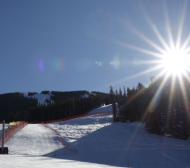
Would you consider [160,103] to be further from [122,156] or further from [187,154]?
[122,156]

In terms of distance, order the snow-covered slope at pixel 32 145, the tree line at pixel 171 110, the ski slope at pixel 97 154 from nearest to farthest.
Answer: the ski slope at pixel 97 154 < the snow-covered slope at pixel 32 145 < the tree line at pixel 171 110

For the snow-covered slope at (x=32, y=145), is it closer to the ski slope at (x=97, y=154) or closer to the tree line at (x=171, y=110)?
the ski slope at (x=97, y=154)

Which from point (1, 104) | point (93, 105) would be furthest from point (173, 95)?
point (1, 104)

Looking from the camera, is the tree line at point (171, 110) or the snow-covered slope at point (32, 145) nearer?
the snow-covered slope at point (32, 145)

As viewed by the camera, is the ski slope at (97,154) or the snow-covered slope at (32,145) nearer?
the ski slope at (97,154)

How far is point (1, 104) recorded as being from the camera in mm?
193500

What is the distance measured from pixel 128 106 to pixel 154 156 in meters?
38.9

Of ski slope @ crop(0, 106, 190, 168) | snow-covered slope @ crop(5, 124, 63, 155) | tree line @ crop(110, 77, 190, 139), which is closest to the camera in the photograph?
ski slope @ crop(0, 106, 190, 168)

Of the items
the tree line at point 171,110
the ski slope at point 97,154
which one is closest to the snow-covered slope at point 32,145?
the ski slope at point 97,154

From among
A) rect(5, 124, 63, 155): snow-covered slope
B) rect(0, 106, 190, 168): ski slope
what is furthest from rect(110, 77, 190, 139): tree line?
rect(5, 124, 63, 155): snow-covered slope

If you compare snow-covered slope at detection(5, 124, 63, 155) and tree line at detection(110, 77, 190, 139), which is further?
tree line at detection(110, 77, 190, 139)

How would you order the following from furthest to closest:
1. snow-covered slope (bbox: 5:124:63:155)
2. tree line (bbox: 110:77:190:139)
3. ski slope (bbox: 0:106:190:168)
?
tree line (bbox: 110:77:190:139) < snow-covered slope (bbox: 5:124:63:155) < ski slope (bbox: 0:106:190:168)

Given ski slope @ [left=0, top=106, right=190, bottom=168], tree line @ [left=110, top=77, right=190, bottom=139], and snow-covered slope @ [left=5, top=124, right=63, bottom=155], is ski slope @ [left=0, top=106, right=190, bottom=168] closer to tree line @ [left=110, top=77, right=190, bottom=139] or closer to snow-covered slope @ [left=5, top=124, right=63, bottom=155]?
snow-covered slope @ [left=5, top=124, right=63, bottom=155]

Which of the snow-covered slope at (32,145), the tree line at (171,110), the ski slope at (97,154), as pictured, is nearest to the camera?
the ski slope at (97,154)
